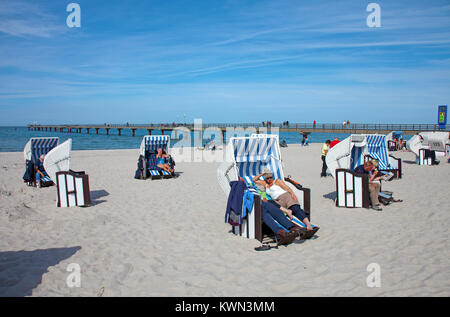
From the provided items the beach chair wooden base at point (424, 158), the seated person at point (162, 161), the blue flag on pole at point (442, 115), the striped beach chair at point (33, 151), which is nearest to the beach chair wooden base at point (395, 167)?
the beach chair wooden base at point (424, 158)

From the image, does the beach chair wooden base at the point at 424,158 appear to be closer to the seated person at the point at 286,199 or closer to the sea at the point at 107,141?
the seated person at the point at 286,199

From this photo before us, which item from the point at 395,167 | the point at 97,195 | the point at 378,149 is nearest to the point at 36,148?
the point at 97,195

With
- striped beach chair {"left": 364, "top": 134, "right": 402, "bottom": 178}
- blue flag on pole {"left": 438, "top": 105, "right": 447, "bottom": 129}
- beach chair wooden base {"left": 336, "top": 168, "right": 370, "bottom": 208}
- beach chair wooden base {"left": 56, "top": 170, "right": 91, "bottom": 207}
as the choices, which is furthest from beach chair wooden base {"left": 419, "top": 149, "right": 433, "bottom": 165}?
blue flag on pole {"left": 438, "top": 105, "right": 447, "bottom": 129}

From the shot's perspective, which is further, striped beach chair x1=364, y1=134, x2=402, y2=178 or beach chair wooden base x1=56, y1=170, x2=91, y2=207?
striped beach chair x1=364, y1=134, x2=402, y2=178

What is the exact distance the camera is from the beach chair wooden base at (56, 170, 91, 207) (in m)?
7.14

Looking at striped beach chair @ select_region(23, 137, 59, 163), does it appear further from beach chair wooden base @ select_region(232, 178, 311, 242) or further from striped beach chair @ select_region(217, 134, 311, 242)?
beach chair wooden base @ select_region(232, 178, 311, 242)

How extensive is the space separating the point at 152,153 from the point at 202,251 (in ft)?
26.6

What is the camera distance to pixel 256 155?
6.62 metres

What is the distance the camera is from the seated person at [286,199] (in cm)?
506

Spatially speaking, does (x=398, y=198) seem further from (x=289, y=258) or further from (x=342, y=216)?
(x=289, y=258)

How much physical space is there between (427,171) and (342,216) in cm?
802

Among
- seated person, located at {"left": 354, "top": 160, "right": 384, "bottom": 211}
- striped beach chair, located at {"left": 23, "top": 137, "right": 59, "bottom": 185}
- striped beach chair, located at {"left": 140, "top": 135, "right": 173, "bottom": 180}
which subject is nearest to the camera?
seated person, located at {"left": 354, "top": 160, "right": 384, "bottom": 211}

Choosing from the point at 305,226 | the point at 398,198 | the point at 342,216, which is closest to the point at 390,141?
the point at 398,198

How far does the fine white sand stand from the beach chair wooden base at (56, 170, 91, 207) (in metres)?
0.28
